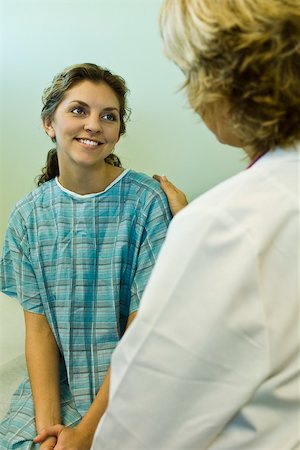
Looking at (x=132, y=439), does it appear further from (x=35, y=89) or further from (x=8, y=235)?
(x=35, y=89)

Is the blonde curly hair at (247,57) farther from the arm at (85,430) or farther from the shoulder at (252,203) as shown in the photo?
the arm at (85,430)

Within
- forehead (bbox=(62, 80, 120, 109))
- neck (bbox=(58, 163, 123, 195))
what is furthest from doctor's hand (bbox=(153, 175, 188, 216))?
forehead (bbox=(62, 80, 120, 109))

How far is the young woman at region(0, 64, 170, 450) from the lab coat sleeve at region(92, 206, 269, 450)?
1.91 feet

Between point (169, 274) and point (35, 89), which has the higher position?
point (35, 89)

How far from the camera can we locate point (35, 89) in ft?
5.74

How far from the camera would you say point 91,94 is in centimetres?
132

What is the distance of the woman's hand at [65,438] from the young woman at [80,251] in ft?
0.12

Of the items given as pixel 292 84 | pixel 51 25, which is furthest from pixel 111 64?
pixel 292 84

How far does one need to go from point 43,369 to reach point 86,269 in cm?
29

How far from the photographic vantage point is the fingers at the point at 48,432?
1.23 meters

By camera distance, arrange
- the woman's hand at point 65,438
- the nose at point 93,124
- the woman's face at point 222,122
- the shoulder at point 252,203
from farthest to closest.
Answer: the nose at point 93,124 → the woman's hand at point 65,438 → the woman's face at point 222,122 → the shoulder at point 252,203

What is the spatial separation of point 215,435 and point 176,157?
3.22ft

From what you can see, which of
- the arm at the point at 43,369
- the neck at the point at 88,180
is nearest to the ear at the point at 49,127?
the neck at the point at 88,180

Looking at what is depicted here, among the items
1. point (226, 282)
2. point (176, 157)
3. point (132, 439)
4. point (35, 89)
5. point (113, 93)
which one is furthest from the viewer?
point (35, 89)
